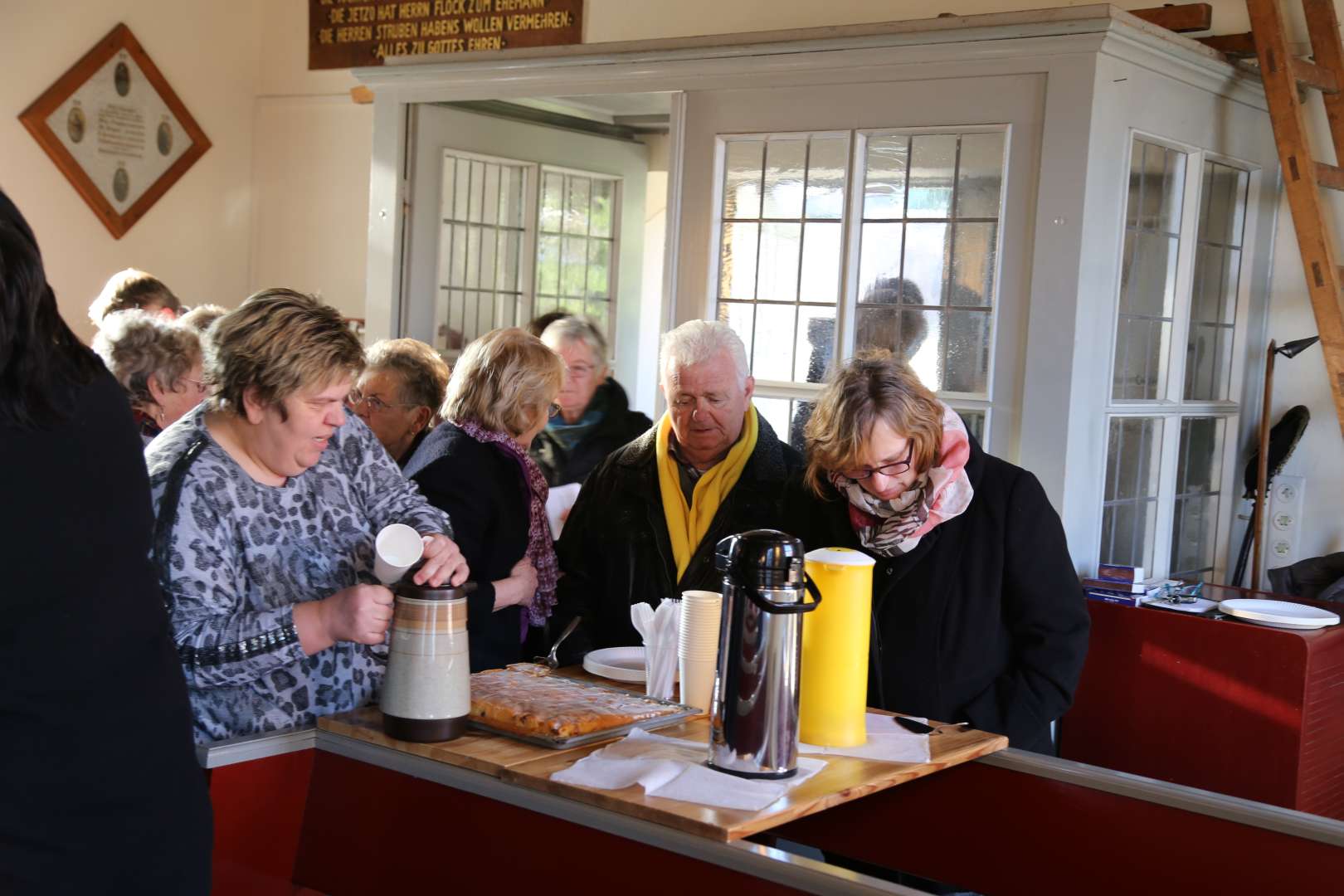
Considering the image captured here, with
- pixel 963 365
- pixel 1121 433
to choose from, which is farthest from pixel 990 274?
pixel 1121 433

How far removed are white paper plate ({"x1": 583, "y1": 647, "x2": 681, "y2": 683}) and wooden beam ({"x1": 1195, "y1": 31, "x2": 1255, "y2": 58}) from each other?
2.78 meters

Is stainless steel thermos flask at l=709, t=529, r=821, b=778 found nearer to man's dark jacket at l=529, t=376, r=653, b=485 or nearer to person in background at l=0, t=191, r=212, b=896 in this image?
person in background at l=0, t=191, r=212, b=896

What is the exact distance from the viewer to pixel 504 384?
2.94m

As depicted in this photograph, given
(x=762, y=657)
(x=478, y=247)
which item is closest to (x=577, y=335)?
(x=478, y=247)

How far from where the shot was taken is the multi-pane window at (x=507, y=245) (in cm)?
540

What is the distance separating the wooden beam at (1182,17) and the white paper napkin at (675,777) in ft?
9.91

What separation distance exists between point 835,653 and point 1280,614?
6.73ft

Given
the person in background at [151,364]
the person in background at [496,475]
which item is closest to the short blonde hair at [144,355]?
the person in background at [151,364]

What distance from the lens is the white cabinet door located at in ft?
12.7

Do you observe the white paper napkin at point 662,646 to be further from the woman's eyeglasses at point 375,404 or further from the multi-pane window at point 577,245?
the multi-pane window at point 577,245

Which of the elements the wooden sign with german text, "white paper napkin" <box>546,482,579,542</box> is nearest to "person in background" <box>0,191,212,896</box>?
"white paper napkin" <box>546,482,579,542</box>

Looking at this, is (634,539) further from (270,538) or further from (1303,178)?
(1303,178)

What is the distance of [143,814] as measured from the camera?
146 centimetres

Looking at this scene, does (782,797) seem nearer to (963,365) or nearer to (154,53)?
(963,365)
